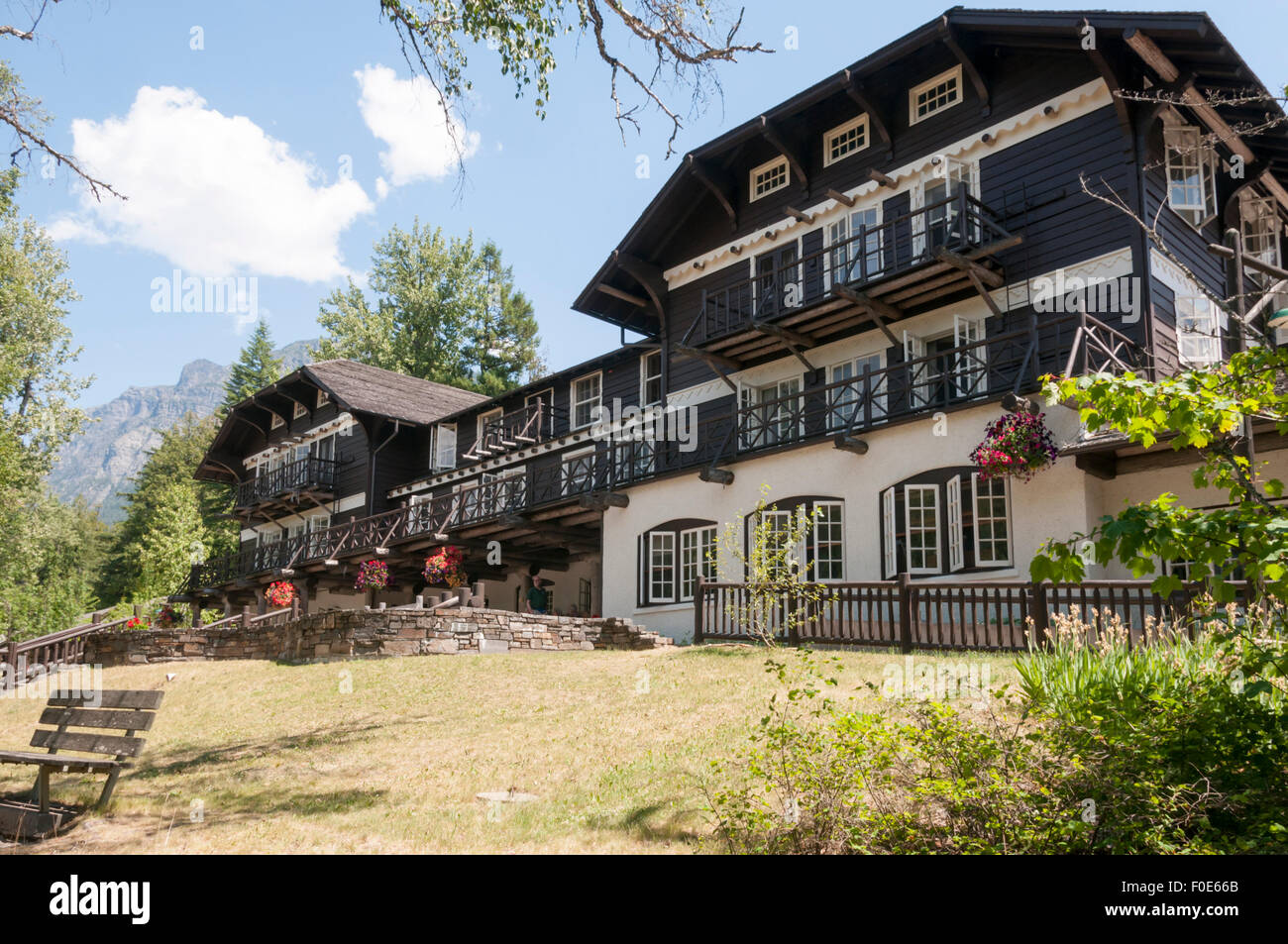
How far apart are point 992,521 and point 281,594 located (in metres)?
25.0

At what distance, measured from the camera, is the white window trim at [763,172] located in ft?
71.7

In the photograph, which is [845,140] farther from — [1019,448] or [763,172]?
[1019,448]

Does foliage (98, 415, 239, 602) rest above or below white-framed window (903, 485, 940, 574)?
above

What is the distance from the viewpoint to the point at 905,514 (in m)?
17.4

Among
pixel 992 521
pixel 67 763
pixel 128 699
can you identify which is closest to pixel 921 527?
pixel 992 521

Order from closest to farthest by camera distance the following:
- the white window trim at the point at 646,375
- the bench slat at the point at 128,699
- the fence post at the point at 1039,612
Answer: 1. the bench slat at the point at 128,699
2. the fence post at the point at 1039,612
3. the white window trim at the point at 646,375

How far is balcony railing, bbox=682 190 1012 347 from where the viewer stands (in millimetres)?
16969

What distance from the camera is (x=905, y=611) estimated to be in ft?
45.3

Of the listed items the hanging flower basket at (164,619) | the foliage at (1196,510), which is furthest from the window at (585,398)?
the foliage at (1196,510)

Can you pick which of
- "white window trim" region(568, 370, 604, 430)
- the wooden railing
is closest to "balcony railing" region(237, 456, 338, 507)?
"white window trim" region(568, 370, 604, 430)

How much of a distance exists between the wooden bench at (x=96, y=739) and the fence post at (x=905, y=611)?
30.3ft

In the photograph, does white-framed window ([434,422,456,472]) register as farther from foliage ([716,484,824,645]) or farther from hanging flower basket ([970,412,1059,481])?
hanging flower basket ([970,412,1059,481])

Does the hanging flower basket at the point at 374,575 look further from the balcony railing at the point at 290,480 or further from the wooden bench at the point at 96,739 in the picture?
the wooden bench at the point at 96,739
